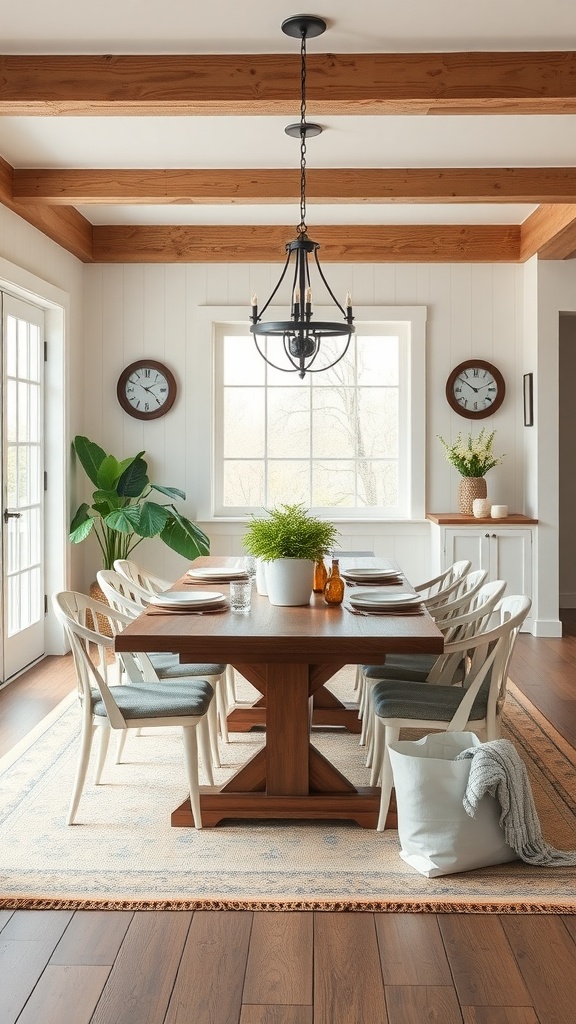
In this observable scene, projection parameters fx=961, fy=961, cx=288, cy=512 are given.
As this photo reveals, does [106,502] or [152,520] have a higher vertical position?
[106,502]

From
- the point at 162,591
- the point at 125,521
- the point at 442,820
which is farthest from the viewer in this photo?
the point at 125,521

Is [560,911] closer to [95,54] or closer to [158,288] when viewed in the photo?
[95,54]

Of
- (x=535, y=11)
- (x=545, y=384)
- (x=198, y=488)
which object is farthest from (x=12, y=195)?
(x=545, y=384)

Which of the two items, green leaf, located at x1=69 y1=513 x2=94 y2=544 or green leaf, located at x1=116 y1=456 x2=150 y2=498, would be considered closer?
green leaf, located at x1=69 y1=513 x2=94 y2=544

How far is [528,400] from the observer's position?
6.81m

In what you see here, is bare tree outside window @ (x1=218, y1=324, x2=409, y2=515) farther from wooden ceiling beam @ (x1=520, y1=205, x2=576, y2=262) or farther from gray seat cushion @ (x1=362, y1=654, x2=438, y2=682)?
gray seat cushion @ (x1=362, y1=654, x2=438, y2=682)

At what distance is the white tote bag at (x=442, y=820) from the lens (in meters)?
2.82

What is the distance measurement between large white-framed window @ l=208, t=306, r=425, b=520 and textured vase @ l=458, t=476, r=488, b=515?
1.40ft

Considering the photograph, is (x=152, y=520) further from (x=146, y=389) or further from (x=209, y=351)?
(x=209, y=351)

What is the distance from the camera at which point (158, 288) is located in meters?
6.91

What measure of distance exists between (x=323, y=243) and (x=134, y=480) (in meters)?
2.10

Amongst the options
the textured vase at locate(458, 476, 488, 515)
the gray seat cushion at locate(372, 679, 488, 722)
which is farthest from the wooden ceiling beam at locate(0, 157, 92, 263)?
the gray seat cushion at locate(372, 679, 488, 722)

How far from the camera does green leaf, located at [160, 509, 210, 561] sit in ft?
21.2

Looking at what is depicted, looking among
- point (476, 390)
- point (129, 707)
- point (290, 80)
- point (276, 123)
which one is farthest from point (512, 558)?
point (129, 707)
